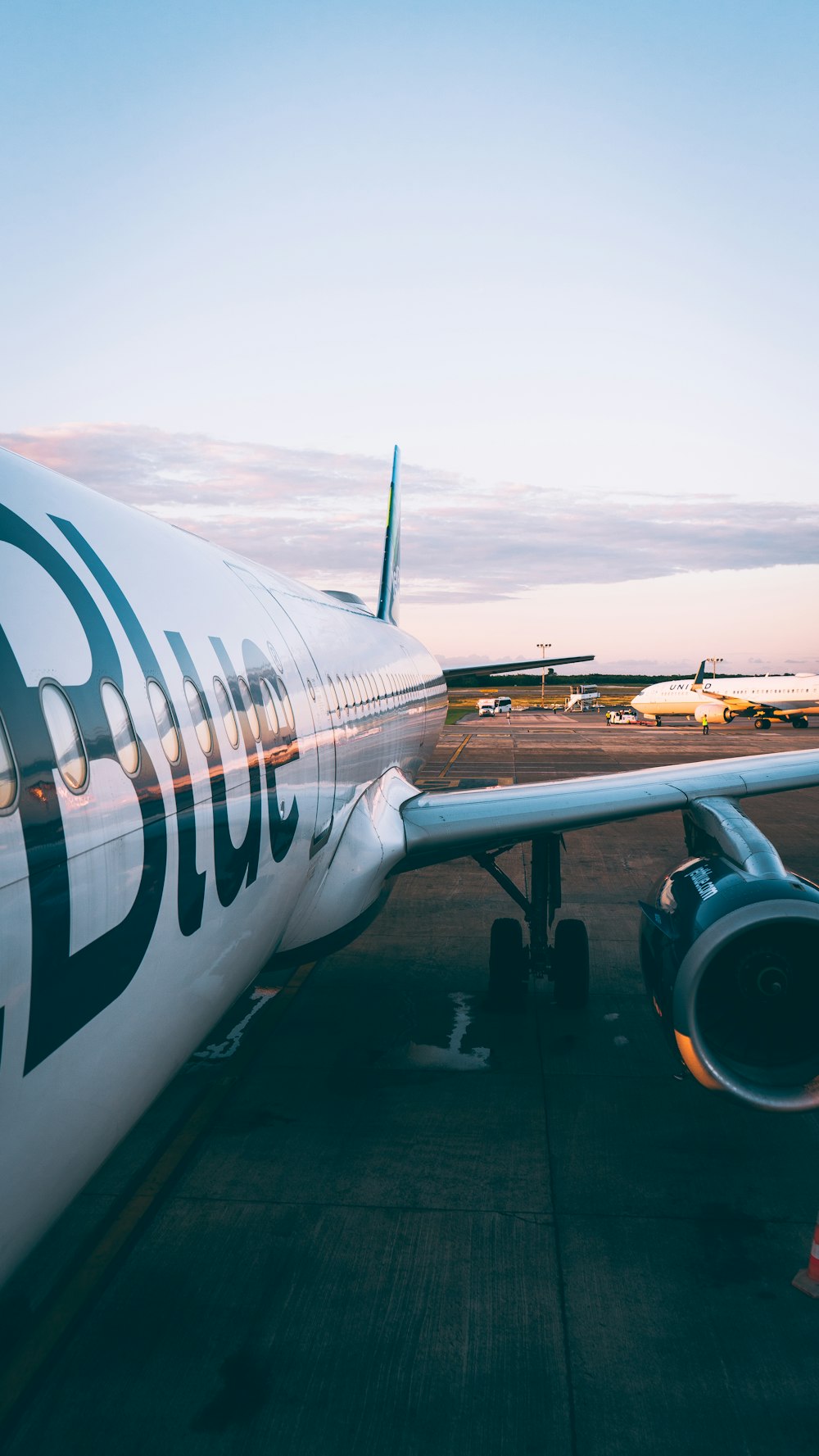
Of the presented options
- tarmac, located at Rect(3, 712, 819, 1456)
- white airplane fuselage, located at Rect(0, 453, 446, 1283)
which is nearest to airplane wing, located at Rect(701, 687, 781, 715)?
tarmac, located at Rect(3, 712, 819, 1456)

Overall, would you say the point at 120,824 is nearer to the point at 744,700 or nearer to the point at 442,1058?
the point at 442,1058

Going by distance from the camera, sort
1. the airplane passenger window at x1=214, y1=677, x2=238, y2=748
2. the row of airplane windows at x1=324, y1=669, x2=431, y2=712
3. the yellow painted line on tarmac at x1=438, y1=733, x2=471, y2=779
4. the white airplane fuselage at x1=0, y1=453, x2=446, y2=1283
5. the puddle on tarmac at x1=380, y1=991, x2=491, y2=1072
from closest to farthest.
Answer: the white airplane fuselage at x1=0, y1=453, x2=446, y2=1283 < the airplane passenger window at x1=214, y1=677, x2=238, y2=748 < the row of airplane windows at x1=324, y1=669, x2=431, y2=712 < the puddle on tarmac at x1=380, y1=991, x2=491, y2=1072 < the yellow painted line on tarmac at x1=438, y1=733, x2=471, y2=779

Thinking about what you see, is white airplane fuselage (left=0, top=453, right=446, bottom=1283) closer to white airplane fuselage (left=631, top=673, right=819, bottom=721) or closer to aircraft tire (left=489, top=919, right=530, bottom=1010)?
aircraft tire (left=489, top=919, right=530, bottom=1010)

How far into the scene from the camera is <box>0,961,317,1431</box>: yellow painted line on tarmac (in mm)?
4551

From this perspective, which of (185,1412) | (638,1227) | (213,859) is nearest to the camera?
(213,859)

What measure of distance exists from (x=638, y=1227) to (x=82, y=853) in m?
4.61

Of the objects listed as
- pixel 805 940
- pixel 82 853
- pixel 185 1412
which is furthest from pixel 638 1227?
pixel 82 853

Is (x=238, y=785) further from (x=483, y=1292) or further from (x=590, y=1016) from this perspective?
(x=590, y=1016)

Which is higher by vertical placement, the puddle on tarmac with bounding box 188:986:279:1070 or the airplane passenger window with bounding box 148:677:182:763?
the airplane passenger window with bounding box 148:677:182:763

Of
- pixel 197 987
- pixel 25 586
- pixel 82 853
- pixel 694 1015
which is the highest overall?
pixel 25 586

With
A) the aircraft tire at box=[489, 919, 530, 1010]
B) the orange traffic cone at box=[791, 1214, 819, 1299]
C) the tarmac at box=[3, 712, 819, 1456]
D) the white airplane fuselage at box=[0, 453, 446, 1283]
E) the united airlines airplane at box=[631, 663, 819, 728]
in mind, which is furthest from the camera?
the united airlines airplane at box=[631, 663, 819, 728]

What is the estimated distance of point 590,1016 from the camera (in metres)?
9.12

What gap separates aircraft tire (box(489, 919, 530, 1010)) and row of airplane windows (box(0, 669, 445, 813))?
4.33 metres

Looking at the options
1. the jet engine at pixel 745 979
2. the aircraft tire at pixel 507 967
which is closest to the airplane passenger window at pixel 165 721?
the jet engine at pixel 745 979
